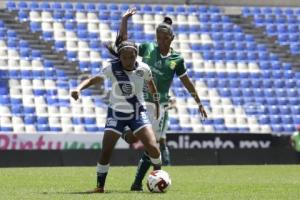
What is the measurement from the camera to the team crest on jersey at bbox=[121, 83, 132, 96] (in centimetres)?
1154

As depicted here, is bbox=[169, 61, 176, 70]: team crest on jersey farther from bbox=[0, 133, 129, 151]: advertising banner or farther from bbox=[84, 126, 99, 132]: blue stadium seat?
bbox=[84, 126, 99, 132]: blue stadium seat

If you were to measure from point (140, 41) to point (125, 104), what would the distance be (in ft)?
64.0

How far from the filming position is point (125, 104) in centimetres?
1152

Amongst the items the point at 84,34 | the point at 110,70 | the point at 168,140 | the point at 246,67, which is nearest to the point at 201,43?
the point at 246,67

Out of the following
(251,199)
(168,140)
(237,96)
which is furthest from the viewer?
(237,96)

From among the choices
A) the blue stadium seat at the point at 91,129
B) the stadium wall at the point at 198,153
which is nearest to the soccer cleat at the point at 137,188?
the stadium wall at the point at 198,153

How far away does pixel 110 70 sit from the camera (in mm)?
11523

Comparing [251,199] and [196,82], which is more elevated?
[251,199]

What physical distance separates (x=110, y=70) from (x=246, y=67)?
801 inches

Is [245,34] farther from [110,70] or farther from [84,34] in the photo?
[110,70]

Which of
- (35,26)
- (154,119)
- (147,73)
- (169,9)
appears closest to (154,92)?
(147,73)

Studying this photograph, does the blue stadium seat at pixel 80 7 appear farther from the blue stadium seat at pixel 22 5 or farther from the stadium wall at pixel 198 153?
the stadium wall at pixel 198 153

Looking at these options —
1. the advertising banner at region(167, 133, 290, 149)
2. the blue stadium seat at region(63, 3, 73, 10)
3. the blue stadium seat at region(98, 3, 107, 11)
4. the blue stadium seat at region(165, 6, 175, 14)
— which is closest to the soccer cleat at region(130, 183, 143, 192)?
the advertising banner at region(167, 133, 290, 149)

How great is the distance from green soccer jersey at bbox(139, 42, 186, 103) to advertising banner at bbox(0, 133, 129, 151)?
1253 cm
